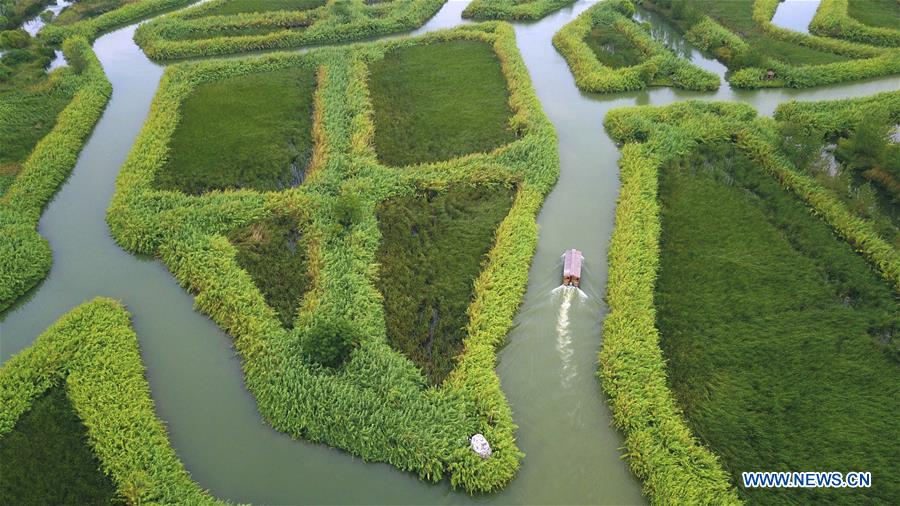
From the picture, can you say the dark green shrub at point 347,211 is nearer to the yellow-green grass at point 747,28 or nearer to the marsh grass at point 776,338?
the marsh grass at point 776,338

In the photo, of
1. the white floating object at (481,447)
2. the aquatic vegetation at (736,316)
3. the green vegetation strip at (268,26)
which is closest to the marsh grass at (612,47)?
the aquatic vegetation at (736,316)

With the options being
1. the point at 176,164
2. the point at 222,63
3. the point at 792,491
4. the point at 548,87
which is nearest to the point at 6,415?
the point at 176,164

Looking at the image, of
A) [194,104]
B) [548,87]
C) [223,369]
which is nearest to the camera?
[223,369]

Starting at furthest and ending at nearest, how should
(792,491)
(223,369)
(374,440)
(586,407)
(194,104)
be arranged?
(194,104)
(223,369)
(586,407)
(374,440)
(792,491)

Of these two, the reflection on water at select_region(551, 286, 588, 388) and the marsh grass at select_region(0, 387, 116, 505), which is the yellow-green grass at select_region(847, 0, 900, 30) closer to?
the reflection on water at select_region(551, 286, 588, 388)

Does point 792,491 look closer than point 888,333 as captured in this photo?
Yes

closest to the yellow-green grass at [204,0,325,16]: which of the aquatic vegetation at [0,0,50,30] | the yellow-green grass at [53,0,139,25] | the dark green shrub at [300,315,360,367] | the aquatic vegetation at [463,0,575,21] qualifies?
the yellow-green grass at [53,0,139,25]

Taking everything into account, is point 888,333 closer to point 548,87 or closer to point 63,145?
point 548,87
